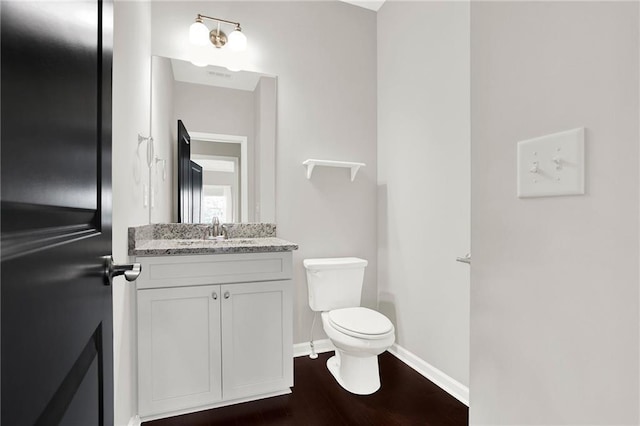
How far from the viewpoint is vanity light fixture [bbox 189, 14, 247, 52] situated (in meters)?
2.12

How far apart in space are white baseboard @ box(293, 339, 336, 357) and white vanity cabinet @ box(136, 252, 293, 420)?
20.3 inches

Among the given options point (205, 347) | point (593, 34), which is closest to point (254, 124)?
point (205, 347)

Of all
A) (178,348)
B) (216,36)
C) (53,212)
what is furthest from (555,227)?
(216,36)

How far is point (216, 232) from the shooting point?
→ 86.7 inches

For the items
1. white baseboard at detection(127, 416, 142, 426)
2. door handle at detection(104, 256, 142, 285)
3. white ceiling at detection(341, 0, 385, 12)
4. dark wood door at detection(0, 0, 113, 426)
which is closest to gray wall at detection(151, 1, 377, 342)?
white ceiling at detection(341, 0, 385, 12)

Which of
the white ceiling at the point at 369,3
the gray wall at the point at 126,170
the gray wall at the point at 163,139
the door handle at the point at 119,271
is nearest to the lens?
the door handle at the point at 119,271

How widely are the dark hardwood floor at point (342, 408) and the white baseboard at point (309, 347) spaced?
0.34 meters

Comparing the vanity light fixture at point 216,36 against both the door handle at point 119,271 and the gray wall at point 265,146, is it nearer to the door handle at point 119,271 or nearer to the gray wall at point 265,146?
the gray wall at point 265,146

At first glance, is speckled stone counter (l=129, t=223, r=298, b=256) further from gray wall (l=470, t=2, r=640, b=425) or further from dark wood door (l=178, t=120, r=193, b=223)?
gray wall (l=470, t=2, r=640, b=425)

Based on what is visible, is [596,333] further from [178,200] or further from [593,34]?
[178,200]

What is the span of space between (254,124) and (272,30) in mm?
708

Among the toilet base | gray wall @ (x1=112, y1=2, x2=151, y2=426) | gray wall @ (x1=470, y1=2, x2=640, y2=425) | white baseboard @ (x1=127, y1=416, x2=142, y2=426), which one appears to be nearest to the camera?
gray wall @ (x1=470, y1=2, x2=640, y2=425)

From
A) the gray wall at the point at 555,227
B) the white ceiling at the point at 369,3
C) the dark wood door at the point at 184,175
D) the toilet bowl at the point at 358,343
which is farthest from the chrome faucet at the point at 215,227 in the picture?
the white ceiling at the point at 369,3

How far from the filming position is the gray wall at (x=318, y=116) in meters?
2.39
